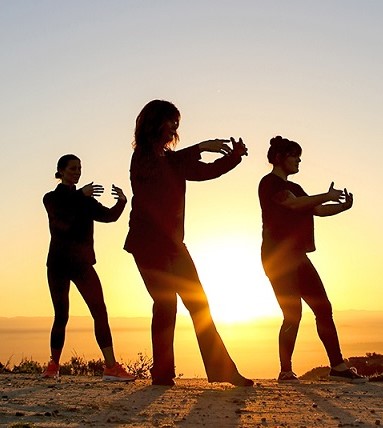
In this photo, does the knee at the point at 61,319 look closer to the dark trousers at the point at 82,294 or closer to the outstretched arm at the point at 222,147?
the dark trousers at the point at 82,294

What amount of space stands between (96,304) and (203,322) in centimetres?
151

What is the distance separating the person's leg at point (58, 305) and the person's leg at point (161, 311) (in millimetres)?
1390

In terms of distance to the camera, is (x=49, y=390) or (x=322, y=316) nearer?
(x=49, y=390)

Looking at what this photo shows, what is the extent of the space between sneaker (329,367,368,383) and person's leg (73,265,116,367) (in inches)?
87.0

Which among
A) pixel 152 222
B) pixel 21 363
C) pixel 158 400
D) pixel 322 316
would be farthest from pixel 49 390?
pixel 21 363

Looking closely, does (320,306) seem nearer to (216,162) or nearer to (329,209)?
(329,209)

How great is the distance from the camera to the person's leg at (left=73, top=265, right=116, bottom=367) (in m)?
8.41

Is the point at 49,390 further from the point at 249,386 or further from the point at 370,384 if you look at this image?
the point at 370,384

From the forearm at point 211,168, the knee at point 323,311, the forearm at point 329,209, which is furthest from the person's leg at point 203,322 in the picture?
the forearm at point 329,209

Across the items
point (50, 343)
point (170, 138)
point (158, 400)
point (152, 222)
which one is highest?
point (170, 138)

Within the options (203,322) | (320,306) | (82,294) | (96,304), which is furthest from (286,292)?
(82,294)

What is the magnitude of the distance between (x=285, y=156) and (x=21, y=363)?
4.77 metres

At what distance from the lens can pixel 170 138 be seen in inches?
301

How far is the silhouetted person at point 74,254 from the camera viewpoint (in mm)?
8445
